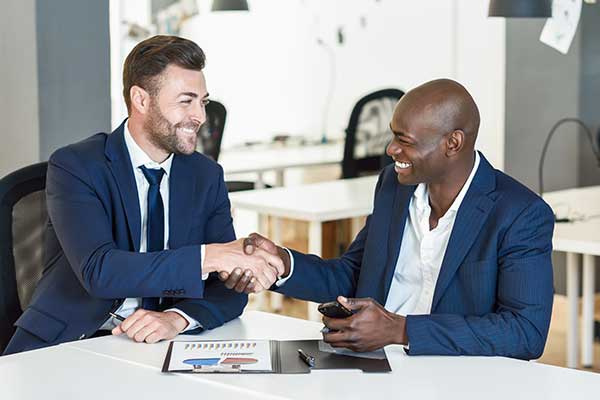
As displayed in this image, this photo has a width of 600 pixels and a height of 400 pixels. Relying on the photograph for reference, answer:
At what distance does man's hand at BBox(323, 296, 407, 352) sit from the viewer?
8.06ft

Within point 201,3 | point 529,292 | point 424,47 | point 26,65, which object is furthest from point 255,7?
point 529,292

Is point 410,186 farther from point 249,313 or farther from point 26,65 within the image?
point 26,65

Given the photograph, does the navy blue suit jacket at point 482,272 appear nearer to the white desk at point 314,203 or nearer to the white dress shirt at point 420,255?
the white dress shirt at point 420,255

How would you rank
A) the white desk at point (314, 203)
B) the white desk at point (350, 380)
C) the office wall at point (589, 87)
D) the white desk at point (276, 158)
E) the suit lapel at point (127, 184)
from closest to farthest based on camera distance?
the white desk at point (350, 380) → the suit lapel at point (127, 184) → the white desk at point (314, 203) → the office wall at point (589, 87) → the white desk at point (276, 158)

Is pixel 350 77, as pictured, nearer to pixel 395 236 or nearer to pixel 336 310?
pixel 395 236

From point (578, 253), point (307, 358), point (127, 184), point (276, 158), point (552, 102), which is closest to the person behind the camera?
point (307, 358)

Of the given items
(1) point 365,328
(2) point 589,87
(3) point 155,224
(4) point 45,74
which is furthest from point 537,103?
(1) point 365,328

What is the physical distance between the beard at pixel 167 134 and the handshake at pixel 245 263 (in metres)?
0.34

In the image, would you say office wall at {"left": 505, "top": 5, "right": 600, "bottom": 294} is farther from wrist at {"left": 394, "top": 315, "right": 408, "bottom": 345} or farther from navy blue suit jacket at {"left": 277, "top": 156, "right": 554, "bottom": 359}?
wrist at {"left": 394, "top": 315, "right": 408, "bottom": 345}

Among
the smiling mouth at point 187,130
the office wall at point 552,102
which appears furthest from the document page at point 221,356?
the office wall at point 552,102

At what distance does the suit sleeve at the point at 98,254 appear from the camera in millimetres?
2709

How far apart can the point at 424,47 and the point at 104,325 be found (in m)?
4.73

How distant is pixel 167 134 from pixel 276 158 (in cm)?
409

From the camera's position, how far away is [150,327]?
2.60 m
